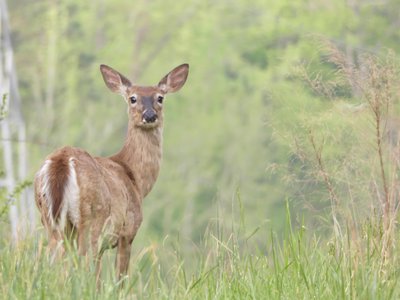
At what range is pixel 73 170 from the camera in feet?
23.7

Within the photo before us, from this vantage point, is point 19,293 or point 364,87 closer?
point 19,293

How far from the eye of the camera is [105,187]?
24.8ft

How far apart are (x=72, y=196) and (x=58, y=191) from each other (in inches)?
5.5

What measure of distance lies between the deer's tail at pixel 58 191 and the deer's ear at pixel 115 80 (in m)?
2.23

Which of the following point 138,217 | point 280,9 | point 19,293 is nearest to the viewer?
point 19,293

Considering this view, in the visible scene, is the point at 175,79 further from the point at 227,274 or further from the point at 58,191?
the point at 227,274

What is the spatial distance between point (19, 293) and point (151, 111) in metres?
3.27

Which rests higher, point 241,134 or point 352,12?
point 352,12

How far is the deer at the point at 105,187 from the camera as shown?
7.12 meters

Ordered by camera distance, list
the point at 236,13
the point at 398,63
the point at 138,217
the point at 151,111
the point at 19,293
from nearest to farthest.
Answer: the point at 19,293, the point at 398,63, the point at 138,217, the point at 151,111, the point at 236,13

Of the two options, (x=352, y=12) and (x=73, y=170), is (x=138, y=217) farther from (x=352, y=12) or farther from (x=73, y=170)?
(x=352, y=12)

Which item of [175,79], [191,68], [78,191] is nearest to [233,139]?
[191,68]

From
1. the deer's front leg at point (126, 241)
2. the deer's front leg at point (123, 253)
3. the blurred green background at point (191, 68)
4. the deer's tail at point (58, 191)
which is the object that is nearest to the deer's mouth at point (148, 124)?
the deer's front leg at point (126, 241)

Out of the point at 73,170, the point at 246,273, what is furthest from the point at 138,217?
the point at 246,273
